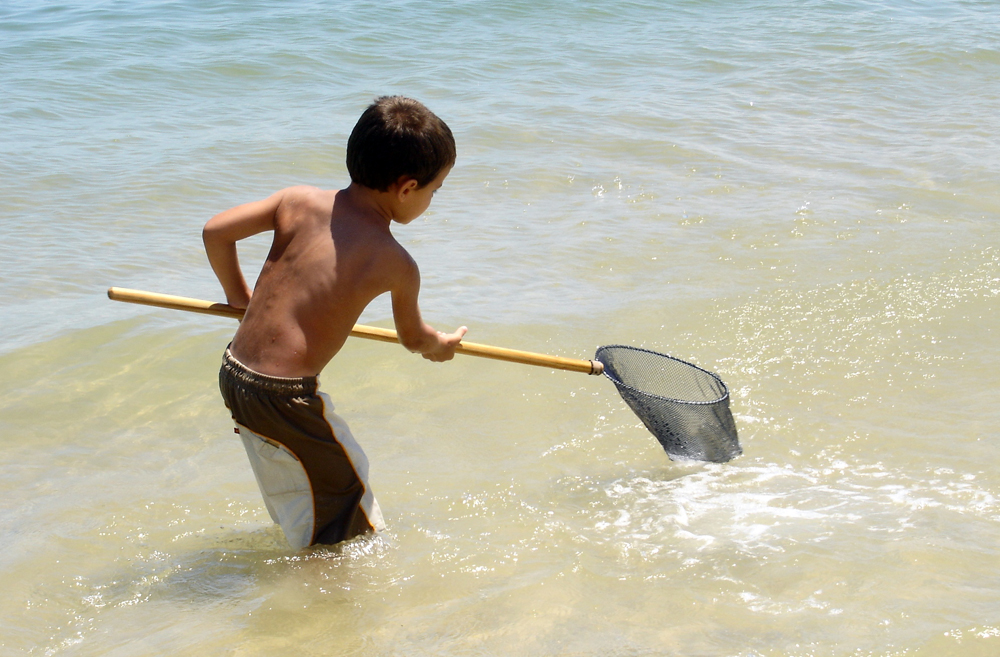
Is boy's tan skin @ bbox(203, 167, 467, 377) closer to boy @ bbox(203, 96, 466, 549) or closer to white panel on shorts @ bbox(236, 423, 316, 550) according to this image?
Answer: boy @ bbox(203, 96, 466, 549)

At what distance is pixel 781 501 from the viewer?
3.08 metres

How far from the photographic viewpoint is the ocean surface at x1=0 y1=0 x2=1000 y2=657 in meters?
2.52

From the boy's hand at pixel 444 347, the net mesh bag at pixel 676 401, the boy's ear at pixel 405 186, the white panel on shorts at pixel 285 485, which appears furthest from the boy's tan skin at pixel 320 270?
the net mesh bag at pixel 676 401

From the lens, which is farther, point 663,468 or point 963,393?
point 963,393

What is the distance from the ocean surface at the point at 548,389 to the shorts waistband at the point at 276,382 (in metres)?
0.53

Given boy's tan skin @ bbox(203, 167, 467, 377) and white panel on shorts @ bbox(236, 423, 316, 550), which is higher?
boy's tan skin @ bbox(203, 167, 467, 377)

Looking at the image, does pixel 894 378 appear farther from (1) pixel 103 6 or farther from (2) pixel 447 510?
(1) pixel 103 6

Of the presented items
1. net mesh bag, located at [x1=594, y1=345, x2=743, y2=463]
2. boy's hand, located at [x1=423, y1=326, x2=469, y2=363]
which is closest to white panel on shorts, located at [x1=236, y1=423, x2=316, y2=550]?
boy's hand, located at [x1=423, y1=326, x2=469, y2=363]

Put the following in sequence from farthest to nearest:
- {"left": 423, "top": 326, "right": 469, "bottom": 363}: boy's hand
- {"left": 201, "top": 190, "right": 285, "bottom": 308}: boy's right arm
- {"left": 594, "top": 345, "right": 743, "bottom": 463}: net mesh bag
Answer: {"left": 594, "top": 345, "right": 743, "bottom": 463}: net mesh bag, {"left": 423, "top": 326, "right": 469, "bottom": 363}: boy's hand, {"left": 201, "top": 190, "right": 285, "bottom": 308}: boy's right arm

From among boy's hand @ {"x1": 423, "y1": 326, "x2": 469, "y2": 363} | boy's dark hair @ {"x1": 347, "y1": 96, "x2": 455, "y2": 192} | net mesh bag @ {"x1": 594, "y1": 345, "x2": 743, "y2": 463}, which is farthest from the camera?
net mesh bag @ {"x1": 594, "y1": 345, "x2": 743, "y2": 463}

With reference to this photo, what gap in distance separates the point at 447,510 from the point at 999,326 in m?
2.76

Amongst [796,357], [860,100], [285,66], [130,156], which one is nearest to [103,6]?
[285,66]

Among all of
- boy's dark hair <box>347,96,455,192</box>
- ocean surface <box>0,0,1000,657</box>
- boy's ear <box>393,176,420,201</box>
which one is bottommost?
ocean surface <box>0,0,1000,657</box>

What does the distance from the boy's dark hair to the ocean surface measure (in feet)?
3.51
